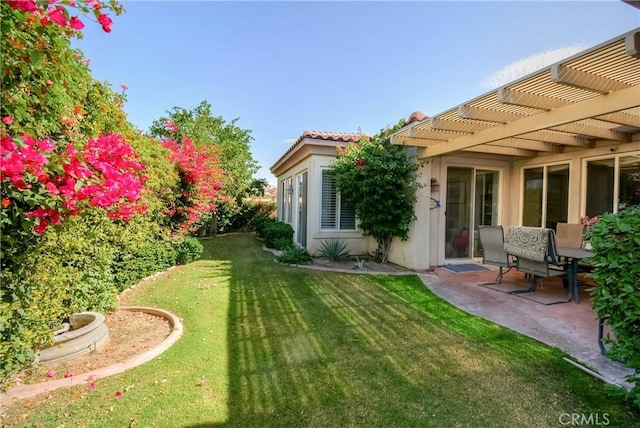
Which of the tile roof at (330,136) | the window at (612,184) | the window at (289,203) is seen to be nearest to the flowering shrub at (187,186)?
the tile roof at (330,136)

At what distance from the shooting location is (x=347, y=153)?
9250 millimetres

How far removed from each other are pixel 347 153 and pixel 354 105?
888 cm

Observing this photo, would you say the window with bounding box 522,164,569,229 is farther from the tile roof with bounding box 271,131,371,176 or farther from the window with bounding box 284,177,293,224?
the window with bounding box 284,177,293,224

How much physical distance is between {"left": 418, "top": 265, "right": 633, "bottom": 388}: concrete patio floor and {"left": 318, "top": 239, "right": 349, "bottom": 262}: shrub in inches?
104

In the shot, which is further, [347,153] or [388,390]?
[347,153]

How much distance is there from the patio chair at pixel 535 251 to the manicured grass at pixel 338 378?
1985mm

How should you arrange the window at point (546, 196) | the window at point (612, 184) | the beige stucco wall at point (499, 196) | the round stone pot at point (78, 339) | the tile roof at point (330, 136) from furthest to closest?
the tile roof at point (330, 136)
the window at point (546, 196)
the beige stucco wall at point (499, 196)
the window at point (612, 184)
the round stone pot at point (78, 339)

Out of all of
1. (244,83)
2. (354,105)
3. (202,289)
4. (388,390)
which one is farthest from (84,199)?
(354,105)

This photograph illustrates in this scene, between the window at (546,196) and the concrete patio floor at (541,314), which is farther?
the window at (546,196)

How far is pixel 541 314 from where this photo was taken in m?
5.18

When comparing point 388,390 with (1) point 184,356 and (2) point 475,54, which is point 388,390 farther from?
(2) point 475,54

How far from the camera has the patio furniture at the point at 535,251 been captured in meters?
5.77

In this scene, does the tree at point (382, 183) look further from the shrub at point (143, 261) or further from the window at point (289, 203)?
the shrub at point (143, 261)

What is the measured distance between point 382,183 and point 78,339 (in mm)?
6873
